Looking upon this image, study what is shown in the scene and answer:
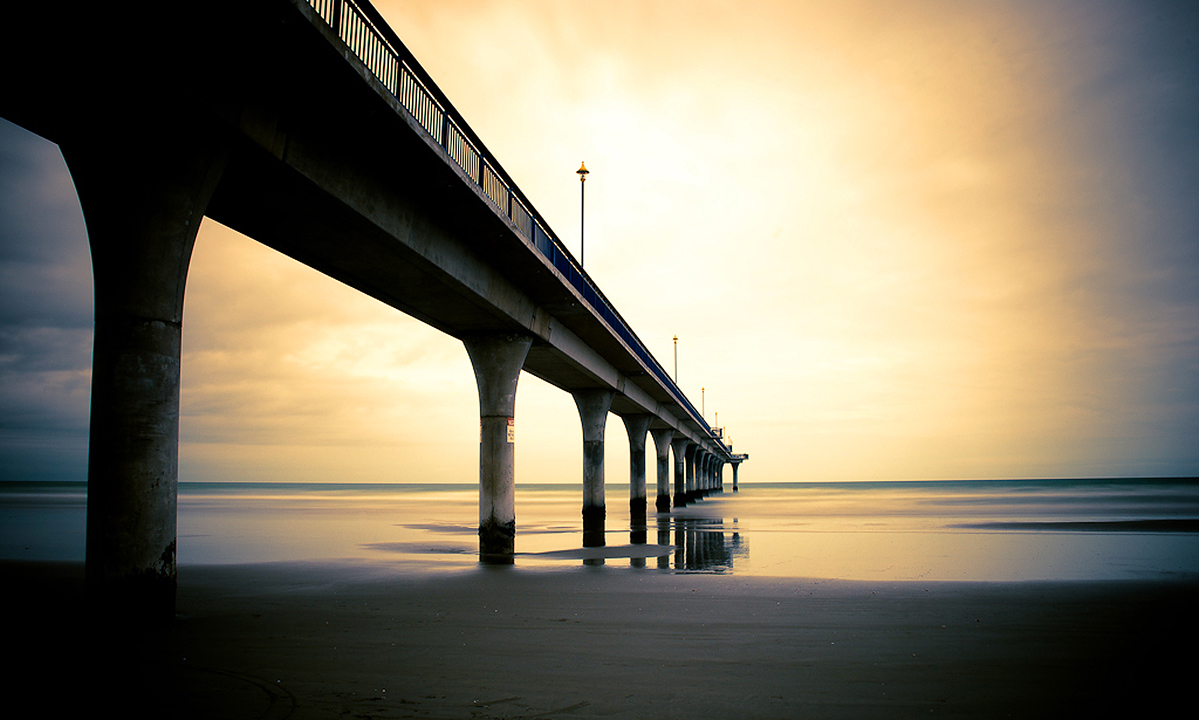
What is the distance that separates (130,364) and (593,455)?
26.1 metres

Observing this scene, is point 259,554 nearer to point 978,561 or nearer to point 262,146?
point 262,146

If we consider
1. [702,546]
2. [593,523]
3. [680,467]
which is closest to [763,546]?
[702,546]

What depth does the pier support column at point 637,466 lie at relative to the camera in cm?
4322

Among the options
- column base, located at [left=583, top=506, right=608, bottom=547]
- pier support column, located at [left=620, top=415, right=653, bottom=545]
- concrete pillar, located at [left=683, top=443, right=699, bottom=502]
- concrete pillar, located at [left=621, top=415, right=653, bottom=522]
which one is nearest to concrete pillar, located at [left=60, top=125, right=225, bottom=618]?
column base, located at [left=583, top=506, right=608, bottom=547]

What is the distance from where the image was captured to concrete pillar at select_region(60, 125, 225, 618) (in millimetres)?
8766

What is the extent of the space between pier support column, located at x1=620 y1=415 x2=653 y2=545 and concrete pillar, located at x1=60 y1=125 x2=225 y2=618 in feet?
94.3

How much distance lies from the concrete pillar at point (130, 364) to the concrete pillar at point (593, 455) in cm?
2113


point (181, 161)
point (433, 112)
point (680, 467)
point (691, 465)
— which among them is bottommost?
point (691, 465)

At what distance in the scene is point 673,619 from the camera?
10.4 m

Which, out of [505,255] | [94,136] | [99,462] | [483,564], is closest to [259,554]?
[483,564]

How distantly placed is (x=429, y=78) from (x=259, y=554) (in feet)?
53.6

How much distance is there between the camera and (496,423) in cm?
2209

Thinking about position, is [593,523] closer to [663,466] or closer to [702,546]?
[702,546]

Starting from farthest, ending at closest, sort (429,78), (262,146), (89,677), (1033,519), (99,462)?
(1033,519)
(429,78)
(262,146)
(99,462)
(89,677)
